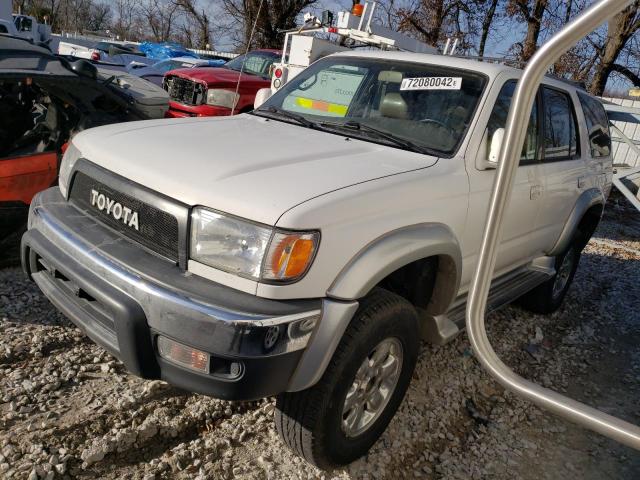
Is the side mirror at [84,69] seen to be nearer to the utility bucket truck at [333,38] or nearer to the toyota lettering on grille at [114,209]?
the toyota lettering on grille at [114,209]

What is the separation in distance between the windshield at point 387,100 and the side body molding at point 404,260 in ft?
1.81

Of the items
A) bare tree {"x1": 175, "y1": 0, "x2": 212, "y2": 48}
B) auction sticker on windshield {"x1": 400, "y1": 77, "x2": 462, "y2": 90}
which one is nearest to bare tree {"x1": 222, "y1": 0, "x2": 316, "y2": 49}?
bare tree {"x1": 175, "y1": 0, "x2": 212, "y2": 48}

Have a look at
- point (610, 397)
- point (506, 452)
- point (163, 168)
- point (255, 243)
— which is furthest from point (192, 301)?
point (610, 397)

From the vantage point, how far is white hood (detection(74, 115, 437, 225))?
205 centimetres

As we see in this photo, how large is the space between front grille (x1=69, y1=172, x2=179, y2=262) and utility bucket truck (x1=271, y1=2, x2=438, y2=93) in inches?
198

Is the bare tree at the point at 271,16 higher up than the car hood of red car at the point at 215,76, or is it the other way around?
the bare tree at the point at 271,16

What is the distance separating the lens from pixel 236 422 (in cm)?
277

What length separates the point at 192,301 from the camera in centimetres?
193

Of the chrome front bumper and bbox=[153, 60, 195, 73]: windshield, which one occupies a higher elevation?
bbox=[153, 60, 195, 73]: windshield

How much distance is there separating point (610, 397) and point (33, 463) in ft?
11.5

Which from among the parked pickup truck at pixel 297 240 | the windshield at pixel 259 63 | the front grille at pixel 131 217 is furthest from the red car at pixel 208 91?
the front grille at pixel 131 217

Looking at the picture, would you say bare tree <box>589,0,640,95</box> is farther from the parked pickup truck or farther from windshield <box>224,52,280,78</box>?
the parked pickup truck

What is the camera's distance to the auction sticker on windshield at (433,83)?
309 cm

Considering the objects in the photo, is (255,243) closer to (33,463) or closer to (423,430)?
(33,463)
